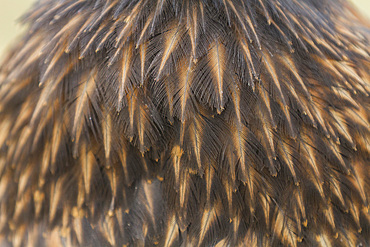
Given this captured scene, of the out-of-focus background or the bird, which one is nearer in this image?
the bird

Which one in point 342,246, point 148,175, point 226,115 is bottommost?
point 342,246

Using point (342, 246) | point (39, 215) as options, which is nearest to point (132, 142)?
point (39, 215)

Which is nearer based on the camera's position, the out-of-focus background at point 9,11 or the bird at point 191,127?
the bird at point 191,127

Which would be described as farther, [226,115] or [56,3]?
[56,3]

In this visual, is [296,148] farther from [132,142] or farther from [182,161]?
[132,142]

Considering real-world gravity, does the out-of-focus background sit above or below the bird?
below

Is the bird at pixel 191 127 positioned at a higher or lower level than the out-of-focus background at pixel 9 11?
higher

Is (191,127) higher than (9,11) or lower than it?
higher

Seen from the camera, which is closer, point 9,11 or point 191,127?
point 191,127
